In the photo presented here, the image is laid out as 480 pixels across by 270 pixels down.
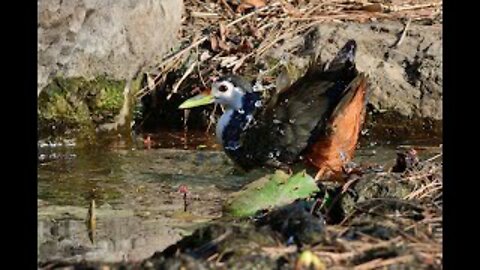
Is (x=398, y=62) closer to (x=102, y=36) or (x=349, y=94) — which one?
(x=349, y=94)

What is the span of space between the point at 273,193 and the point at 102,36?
11.4 feet

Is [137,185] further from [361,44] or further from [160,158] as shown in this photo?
[361,44]

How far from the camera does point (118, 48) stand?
28.9 ft

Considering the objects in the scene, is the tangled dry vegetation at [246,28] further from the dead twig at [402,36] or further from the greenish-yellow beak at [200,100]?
the greenish-yellow beak at [200,100]

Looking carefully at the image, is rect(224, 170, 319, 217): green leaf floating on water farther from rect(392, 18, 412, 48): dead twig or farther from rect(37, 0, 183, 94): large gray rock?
rect(392, 18, 412, 48): dead twig

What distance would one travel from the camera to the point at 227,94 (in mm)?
8141

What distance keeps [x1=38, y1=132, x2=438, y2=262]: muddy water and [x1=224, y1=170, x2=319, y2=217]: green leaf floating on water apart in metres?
0.32

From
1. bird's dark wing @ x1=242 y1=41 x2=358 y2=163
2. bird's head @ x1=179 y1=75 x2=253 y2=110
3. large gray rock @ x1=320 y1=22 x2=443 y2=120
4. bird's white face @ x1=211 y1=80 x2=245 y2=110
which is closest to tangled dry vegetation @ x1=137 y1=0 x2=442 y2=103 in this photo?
large gray rock @ x1=320 y1=22 x2=443 y2=120

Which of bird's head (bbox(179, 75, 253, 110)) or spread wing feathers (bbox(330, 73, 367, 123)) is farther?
bird's head (bbox(179, 75, 253, 110))

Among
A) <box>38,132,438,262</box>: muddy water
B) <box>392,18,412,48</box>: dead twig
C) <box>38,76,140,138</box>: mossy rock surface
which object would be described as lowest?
<box>38,132,438,262</box>: muddy water

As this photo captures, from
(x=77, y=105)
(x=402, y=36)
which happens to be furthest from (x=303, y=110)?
(x=402, y=36)

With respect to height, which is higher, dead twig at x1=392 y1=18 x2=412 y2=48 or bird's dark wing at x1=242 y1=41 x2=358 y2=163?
dead twig at x1=392 y1=18 x2=412 y2=48

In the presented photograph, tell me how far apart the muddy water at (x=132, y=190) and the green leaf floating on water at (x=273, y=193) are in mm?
319

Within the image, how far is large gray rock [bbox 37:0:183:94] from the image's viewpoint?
8.15 meters
